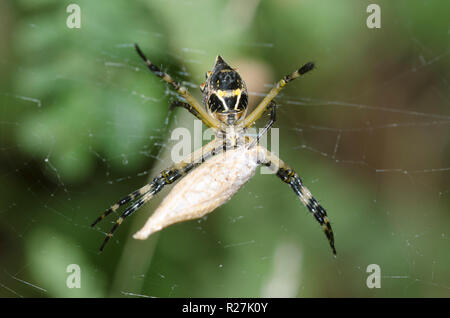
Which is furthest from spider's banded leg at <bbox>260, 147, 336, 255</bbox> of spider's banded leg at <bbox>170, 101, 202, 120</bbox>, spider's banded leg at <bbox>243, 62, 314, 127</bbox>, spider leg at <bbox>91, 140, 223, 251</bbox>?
spider's banded leg at <bbox>170, 101, 202, 120</bbox>

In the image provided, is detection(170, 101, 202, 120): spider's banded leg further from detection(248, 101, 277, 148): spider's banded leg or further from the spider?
detection(248, 101, 277, 148): spider's banded leg

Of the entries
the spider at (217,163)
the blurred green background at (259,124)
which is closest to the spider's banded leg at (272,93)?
the spider at (217,163)

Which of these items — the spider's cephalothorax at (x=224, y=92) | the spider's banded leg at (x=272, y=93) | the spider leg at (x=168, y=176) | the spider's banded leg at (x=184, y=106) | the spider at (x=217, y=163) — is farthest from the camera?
the spider leg at (x=168, y=176)

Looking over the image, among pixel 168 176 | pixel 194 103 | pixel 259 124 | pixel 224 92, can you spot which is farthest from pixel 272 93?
pixel 168 176

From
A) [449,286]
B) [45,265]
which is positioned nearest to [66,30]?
[45,265]

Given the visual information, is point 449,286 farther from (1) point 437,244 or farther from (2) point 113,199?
(2) point 113,199

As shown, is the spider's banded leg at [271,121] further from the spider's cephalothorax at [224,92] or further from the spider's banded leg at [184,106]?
the spider's banded leg at [184,106]

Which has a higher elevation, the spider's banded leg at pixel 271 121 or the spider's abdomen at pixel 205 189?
the spider's banded leg at pixel 271 121

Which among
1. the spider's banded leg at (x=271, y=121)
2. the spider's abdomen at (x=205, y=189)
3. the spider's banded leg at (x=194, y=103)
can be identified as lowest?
the spider's abdomen at (x=205, y=189)
